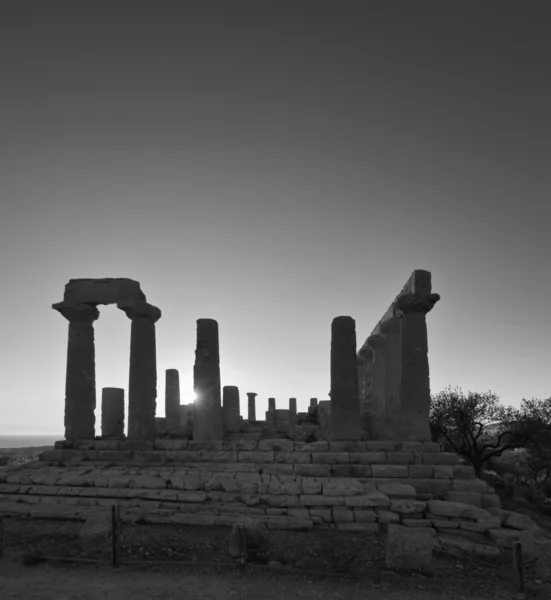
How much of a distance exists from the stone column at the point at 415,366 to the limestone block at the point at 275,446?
413cm

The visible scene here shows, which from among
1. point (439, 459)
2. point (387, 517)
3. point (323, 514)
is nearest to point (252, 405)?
point (439, 459)

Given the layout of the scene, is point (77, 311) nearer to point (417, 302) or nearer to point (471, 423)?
point (417, 302)

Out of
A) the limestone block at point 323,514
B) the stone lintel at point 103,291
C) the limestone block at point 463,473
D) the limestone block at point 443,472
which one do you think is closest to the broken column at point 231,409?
the stone lintel at point 103,291

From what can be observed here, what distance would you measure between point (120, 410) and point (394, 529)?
15.8 m

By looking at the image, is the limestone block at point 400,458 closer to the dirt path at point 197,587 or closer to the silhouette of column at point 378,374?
the silhouette of column at point 378,374

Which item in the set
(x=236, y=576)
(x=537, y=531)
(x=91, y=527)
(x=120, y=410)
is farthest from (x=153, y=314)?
(x=537, y=531)

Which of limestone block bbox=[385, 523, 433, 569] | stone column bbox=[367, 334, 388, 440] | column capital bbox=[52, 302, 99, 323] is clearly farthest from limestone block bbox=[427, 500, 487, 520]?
column capital bbox=[52, 302, 99, 323]

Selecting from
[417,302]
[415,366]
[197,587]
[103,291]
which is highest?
[103,291]

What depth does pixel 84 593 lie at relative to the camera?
25.7 feet

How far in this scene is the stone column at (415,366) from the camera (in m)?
16.9

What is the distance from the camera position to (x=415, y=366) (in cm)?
1714

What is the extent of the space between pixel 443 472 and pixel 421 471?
65 centimetres

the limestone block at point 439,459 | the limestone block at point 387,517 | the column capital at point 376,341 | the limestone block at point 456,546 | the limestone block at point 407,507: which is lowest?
the limestone block at point 456,546

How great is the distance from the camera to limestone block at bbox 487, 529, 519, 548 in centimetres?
1070
